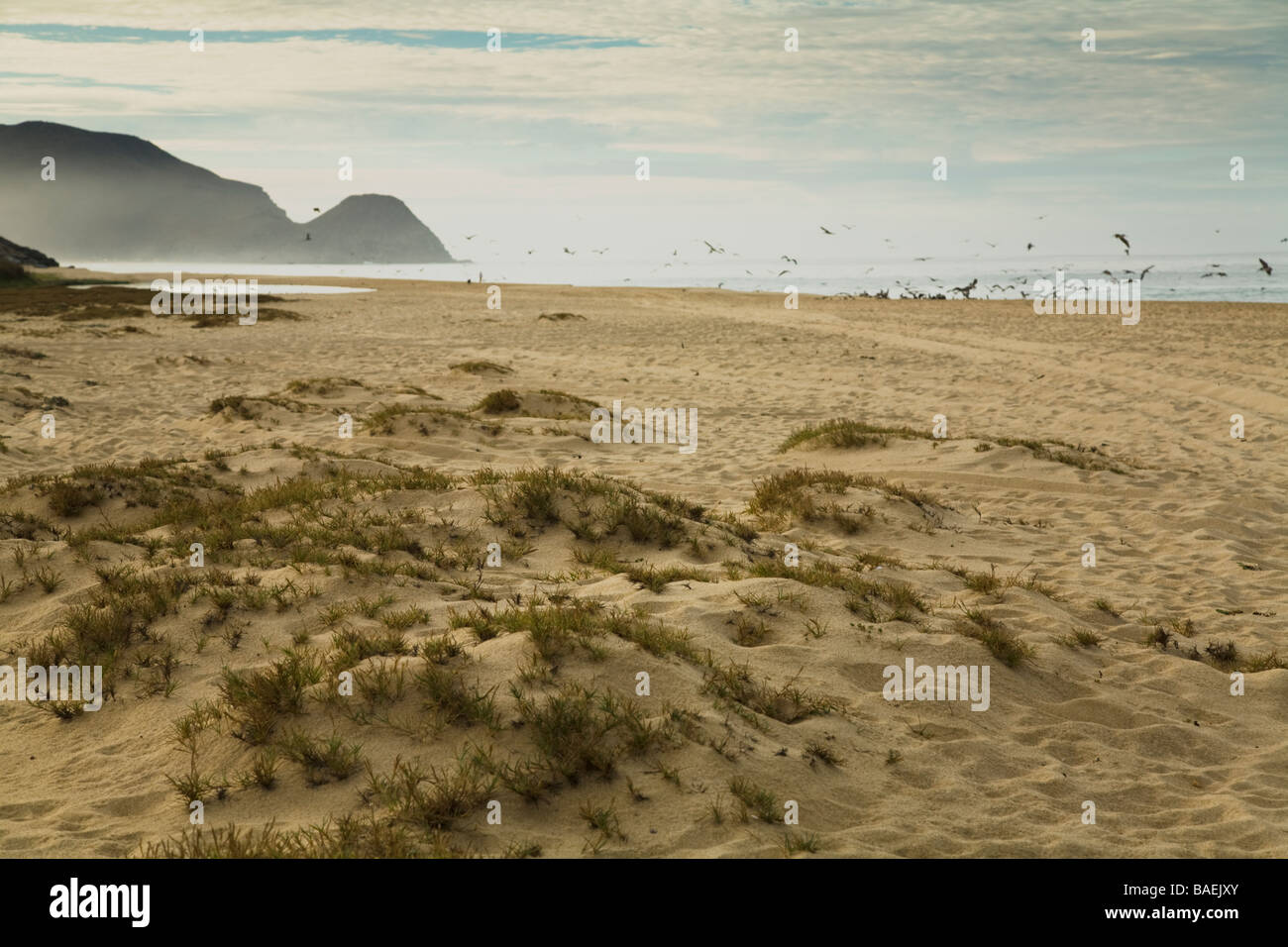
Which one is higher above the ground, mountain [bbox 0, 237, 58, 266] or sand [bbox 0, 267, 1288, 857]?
mountain [bbox 0, 237, 58, 266]

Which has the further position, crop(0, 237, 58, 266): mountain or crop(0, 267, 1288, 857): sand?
crop(0, 237, 58, 266): mountain

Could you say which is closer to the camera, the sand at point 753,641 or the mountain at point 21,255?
the sand at point 753,641

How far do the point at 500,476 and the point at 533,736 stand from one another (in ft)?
16.6

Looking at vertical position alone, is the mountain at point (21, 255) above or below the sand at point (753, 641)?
above

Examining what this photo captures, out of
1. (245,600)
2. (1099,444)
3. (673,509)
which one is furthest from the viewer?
(1099,444)

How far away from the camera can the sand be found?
4.30 meters

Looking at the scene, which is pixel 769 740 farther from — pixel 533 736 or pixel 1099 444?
pixel 1099 444

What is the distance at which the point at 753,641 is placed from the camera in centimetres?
609

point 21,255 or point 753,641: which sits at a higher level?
point 21,255

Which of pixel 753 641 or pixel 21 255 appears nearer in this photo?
pixel 753 641

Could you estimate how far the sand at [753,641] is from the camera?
430cm
